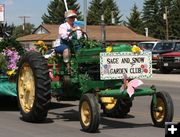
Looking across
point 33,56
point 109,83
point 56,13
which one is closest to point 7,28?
point 33,56

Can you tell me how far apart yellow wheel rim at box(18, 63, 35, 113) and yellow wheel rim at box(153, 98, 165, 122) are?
2295 millimetres

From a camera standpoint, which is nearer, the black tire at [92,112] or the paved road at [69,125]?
the black tire at [92,112]

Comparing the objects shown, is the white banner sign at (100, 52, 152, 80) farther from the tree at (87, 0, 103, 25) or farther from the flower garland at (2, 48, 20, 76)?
the tree at (87, 0, 103, 25)

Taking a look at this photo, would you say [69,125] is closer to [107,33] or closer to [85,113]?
[85,113]

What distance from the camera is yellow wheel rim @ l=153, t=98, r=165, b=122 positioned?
29.4 feet

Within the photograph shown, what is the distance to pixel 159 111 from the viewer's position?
9055mm

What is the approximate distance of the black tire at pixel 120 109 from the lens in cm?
1039

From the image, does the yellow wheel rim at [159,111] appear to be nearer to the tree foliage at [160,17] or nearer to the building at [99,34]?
the building at [99,34]

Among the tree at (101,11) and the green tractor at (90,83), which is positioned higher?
the tree at (101,11)

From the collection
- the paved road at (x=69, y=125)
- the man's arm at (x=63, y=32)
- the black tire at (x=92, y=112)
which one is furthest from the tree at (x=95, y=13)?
the black tire at (x=92, y=112)

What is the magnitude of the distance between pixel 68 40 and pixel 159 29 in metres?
93.9

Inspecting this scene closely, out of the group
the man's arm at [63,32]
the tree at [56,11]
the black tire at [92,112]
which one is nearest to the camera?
the black tire at [92,112]

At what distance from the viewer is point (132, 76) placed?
8961 mm

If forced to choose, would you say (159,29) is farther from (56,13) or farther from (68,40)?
(68,40)
